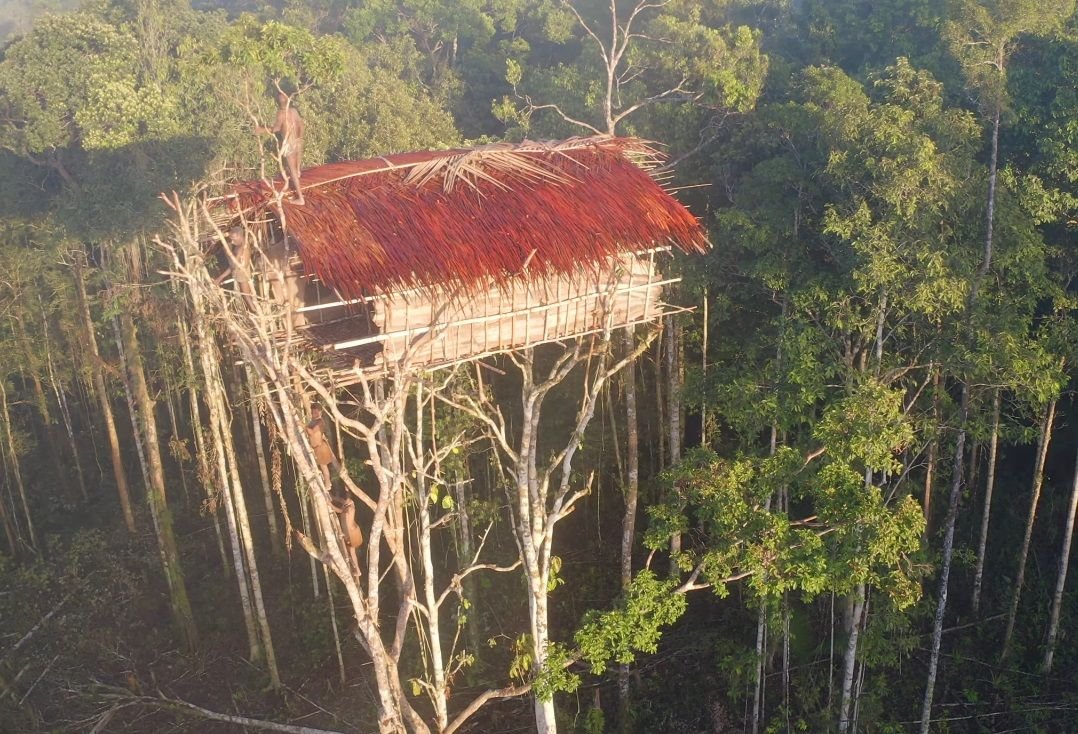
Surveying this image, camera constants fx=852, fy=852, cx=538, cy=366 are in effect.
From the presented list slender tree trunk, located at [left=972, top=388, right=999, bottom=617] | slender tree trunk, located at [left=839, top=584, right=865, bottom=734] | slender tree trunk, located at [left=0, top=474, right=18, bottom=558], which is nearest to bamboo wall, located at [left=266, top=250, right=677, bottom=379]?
slender tree trunk, located at [left=839, top=584, right=865, bottom=734]

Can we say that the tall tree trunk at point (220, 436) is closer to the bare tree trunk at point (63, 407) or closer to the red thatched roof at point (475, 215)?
the red thatched roof at point (475, 215)

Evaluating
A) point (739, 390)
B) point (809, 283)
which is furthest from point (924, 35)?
point (739, 390)

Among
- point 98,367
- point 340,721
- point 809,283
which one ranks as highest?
point 809,283

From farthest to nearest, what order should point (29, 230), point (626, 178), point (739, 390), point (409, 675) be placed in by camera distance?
point (29, 230) → point (409, 675) → point (739, 390) → point (626, 178)

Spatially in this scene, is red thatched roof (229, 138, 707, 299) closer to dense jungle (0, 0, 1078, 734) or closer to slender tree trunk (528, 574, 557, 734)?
dense jungle (0, 0, 1078, 734)

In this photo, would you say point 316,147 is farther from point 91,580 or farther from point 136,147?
point 91,580

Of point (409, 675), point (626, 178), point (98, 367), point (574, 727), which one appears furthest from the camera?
point (98, 367)

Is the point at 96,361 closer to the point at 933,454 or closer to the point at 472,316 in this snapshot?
the point at 472,316
